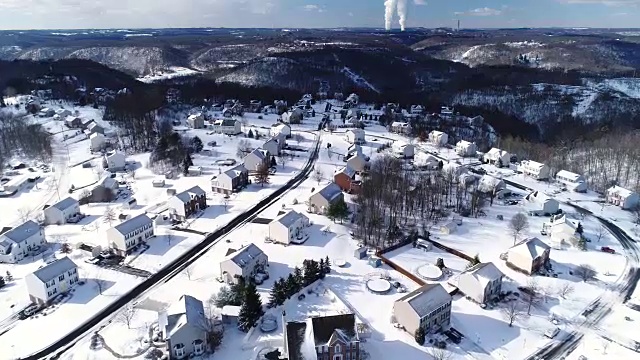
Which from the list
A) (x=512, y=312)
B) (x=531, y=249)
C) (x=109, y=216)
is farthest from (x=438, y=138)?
(x=109, y=216)

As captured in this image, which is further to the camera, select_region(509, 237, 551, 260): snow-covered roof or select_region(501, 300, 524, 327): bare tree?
select_region(509, 237, 551, 260): snow-covered roof

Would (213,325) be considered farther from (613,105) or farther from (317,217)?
(613,105)

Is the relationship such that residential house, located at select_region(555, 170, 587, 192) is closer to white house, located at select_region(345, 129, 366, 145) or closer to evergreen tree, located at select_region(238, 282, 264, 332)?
white house, located at select_region(345, 129, 366, 145)

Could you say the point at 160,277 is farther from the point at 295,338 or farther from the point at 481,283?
the point at 481,283

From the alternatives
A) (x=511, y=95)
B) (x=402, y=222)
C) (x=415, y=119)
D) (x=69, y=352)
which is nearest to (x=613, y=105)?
(x=511, y=95)

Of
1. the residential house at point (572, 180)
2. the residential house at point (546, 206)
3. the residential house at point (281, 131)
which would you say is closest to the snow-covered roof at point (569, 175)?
the residential house at point (572, 180)

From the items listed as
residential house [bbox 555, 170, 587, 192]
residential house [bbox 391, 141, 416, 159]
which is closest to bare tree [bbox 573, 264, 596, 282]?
residential house [bbox 555, 170, 587, 192]
